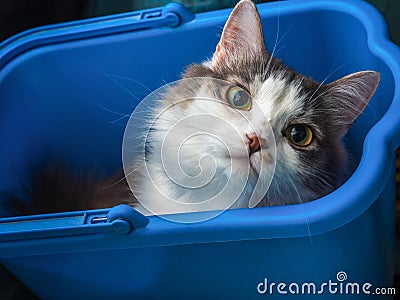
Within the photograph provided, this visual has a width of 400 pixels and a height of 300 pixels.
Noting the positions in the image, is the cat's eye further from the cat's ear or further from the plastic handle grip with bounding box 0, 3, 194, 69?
the plastic handle grip with bounding box 0, 3, 194, 69

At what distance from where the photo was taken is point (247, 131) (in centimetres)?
87

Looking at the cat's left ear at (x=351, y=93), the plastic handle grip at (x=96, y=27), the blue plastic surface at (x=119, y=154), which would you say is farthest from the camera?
the plastic handle grip at (x=96, y=27)

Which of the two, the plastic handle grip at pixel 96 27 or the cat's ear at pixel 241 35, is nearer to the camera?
the cat's ear at pixel 241 35

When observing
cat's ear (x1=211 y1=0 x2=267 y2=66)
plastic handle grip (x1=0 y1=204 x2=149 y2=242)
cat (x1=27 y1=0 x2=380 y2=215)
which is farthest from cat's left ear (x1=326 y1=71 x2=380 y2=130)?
plastic handle grip (x1=0 y1=204 x2=149 y2=242)

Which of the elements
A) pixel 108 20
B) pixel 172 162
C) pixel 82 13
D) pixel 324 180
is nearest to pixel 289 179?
pixel 324 180

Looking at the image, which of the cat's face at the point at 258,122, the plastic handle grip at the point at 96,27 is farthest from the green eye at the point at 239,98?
the plastic handle grip at the point at 96,27

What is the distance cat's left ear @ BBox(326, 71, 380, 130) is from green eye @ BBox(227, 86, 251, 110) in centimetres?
16

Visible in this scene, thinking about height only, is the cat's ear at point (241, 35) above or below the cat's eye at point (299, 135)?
above

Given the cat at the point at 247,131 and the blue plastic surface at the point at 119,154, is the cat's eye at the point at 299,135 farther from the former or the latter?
the blue plastic surface at the point at 119,154

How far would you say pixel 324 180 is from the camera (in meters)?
0.94

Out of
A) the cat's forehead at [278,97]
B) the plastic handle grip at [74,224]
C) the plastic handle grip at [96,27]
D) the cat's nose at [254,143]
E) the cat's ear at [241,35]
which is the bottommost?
the plastic handle grip at [74,224]

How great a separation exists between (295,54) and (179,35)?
275 millimetres

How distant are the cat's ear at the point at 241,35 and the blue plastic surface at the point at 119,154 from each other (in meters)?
0.18

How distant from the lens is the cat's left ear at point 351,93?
0.94 metres
